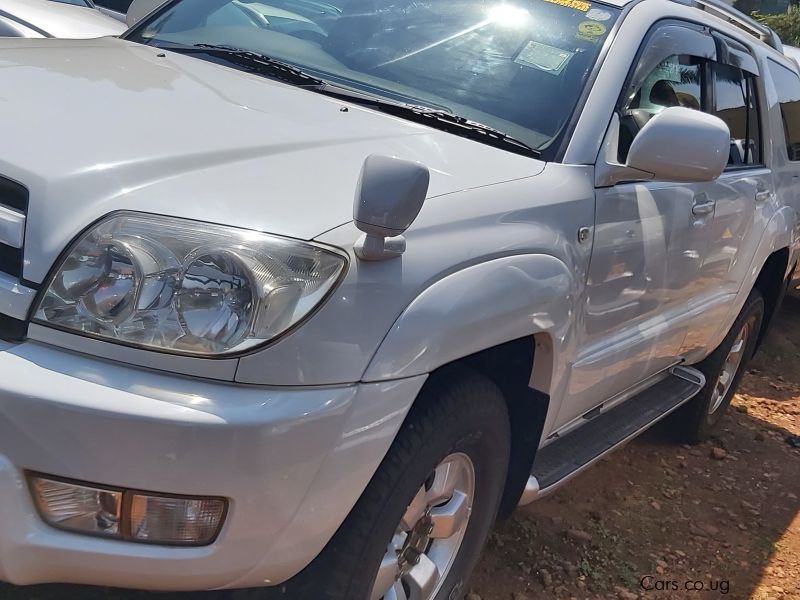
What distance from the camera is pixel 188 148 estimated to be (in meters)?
1.94

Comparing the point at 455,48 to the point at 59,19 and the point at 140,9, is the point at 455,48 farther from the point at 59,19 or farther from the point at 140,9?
the point at 59,19

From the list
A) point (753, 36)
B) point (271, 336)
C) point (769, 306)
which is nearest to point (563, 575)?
point (271, 336)

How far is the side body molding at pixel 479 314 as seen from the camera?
1.83 meters

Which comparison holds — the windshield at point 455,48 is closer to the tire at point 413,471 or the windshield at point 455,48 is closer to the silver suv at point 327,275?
the silver suv at point 327,275

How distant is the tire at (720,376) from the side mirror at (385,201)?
9.48 ft

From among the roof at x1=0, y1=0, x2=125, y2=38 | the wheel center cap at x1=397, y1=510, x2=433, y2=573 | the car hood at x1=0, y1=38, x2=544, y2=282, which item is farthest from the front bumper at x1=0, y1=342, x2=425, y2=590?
the roof at x1=0, y1=0, x2=125, y2=38

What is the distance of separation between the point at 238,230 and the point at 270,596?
0.77 metres

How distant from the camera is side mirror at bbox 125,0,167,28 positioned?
11.7 feet

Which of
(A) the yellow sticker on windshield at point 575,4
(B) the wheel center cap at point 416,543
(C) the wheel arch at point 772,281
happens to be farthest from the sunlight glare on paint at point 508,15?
(C) the wheel arch at point 772,281

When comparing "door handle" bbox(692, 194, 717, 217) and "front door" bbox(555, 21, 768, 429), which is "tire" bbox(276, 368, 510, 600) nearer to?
"front door" bbox(555, 21, 768, 429)

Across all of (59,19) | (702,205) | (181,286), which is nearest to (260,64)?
(181,286)

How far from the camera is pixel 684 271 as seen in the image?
10.7ft

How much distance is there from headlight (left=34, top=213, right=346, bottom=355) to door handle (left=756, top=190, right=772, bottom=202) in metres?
2.77

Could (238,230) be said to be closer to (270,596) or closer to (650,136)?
(270,596)
